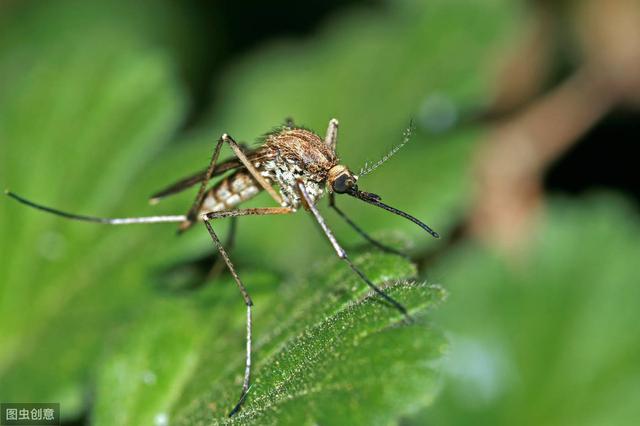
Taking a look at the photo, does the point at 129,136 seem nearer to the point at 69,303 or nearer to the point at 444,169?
the point at 69,303

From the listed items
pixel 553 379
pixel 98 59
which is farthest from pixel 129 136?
pixel 553 379

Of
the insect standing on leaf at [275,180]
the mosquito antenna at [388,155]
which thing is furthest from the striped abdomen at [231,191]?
the mosquito antenna at [388,155]

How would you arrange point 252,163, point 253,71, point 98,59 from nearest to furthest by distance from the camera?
point 252,163 → point 98,59 → point 253,71

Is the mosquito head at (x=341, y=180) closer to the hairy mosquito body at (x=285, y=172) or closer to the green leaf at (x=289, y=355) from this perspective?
the hairy mosquito body at (x=285, y=172)

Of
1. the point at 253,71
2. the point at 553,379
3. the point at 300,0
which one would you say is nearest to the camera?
the point at 553,379

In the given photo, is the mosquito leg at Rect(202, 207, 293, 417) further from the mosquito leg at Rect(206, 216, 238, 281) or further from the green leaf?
the mosquito leg at Rect(206, 216, 238, 281)

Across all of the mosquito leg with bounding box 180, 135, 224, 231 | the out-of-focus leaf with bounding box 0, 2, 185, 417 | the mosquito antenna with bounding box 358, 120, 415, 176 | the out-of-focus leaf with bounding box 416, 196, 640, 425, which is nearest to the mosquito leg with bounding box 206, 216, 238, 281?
the mosquito leg with bounding box 180, 135, 224, 231

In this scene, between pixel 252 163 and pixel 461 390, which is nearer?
pixel 252 163
